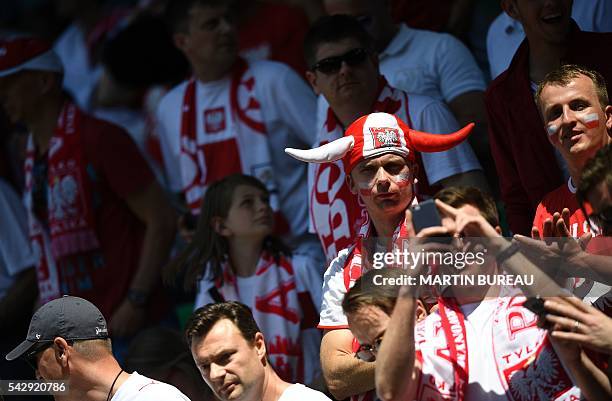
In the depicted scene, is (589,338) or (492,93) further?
(492,93)

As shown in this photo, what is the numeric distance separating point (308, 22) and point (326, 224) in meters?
2.63

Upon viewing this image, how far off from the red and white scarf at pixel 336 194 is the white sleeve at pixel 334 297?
602 millimetres

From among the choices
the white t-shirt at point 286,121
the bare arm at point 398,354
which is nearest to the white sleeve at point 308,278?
the white t-shirt at point 286,121

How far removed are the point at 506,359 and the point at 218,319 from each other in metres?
1.28

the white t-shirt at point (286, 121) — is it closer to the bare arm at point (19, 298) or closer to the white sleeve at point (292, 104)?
the white sleeve at point (292, 104)

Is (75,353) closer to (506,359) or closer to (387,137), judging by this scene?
(387,137)

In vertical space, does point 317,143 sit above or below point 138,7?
below

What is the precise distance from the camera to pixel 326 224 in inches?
236

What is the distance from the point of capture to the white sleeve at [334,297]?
4.99 metres

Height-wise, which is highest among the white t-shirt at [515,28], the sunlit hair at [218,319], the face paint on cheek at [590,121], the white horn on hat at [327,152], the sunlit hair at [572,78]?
the white t-shirt at [515,28]

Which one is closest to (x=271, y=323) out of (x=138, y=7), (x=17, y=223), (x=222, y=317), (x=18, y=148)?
(x=222, y=317)

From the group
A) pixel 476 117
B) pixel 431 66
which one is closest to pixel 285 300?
pixel 476 117

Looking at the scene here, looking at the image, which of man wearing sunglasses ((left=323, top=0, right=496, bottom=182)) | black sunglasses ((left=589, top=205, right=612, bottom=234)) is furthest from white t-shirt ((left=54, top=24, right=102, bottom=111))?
black sunglasses ((left=589, top=205, right=612, bottom=234))

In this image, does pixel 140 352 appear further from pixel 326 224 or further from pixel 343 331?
pixel 343 331
